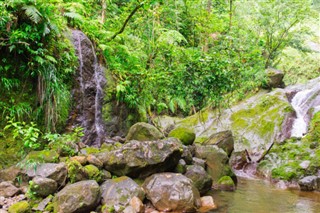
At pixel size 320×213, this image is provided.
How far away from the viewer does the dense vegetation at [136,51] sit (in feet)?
21.6

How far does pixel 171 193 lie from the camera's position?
5777mm

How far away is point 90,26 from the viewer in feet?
30.8

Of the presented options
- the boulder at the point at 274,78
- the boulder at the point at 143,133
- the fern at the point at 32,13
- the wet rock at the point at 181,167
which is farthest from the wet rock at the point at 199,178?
the boulder at the point at 274,78

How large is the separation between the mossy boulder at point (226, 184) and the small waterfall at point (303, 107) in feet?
18.4

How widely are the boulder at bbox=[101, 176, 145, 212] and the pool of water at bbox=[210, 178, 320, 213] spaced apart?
1.78 meters

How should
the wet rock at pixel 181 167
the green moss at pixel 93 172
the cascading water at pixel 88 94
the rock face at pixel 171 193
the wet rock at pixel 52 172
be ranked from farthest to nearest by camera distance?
the cascading water at pixel 88 94 → the wet rock at pixel 181 167 → the green moss at pixel 93 172 → the rock face at pixel 171 193 → the wet rock at pixel 52 172

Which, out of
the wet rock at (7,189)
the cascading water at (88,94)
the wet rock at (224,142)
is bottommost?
the wet rock at (224,142)

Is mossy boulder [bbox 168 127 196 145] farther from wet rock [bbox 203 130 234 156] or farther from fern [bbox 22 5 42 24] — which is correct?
fern [bbox 22 5 42 24]

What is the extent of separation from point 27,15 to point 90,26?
10.4ft

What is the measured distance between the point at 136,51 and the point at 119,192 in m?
6.64

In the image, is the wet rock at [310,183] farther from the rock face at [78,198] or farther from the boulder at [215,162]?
the rock face at [78,198]

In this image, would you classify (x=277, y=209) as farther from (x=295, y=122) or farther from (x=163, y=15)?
(x=163, y=15)

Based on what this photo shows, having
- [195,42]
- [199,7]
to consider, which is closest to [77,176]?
[199,7]

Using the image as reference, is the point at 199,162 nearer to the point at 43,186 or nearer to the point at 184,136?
the point at 184,136
